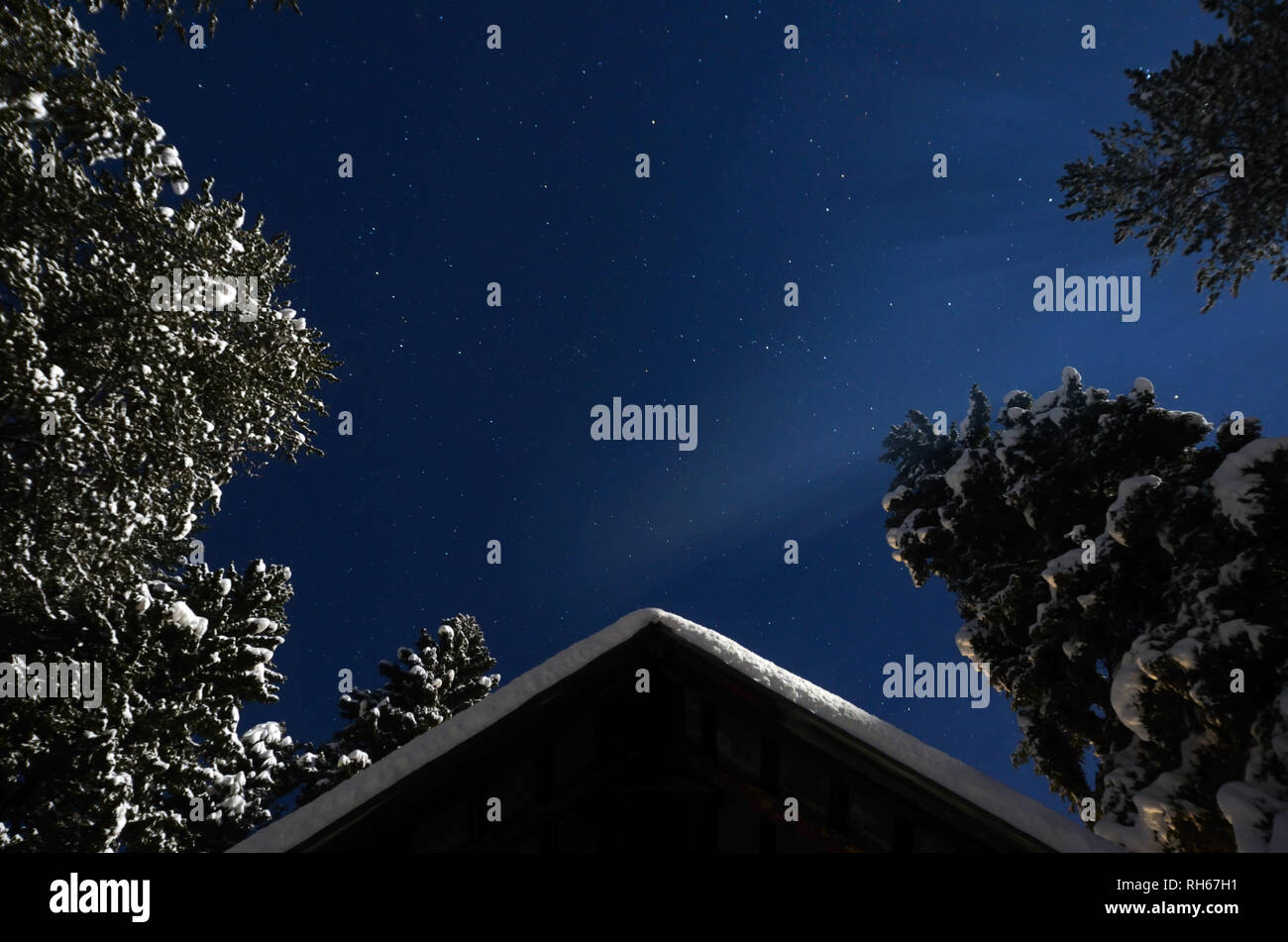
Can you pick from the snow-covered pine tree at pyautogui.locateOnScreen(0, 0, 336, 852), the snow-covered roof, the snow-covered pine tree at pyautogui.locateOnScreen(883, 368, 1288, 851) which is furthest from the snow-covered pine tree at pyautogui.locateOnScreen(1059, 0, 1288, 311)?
the snow-covered pine tree at pyautogui.locateOnScreen(0, 0, 336, 852)

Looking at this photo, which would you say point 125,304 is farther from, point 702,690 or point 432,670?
point 432,670

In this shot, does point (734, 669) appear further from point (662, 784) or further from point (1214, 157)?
point (1214, 157)

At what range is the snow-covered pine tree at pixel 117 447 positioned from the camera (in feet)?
21.5

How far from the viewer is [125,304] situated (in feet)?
23.8

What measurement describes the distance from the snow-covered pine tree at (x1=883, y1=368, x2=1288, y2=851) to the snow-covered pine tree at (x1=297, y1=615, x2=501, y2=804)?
36.4ft

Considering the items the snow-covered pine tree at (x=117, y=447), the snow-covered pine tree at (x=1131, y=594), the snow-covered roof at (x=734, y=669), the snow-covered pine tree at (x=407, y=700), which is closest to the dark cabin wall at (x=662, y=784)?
the snow-covered roof at (x=734, y=669)

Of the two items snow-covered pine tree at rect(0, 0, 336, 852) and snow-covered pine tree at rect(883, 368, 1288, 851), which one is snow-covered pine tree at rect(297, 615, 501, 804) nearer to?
snow-covered pine tree at rect(0, 0, 336, 852)

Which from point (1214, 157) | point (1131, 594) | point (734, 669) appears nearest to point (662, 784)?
point (734, 669)

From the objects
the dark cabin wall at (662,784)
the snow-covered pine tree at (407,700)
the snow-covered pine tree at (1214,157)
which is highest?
the snow-covered pine tree at (1214,157)

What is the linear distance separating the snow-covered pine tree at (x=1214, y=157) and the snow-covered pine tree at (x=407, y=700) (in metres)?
15.7

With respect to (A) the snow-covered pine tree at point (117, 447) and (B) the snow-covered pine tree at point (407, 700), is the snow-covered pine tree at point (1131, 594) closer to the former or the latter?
(B) the snow-covered pine tree at point (407, 700)

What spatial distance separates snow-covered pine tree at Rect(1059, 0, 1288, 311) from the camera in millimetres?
7562
